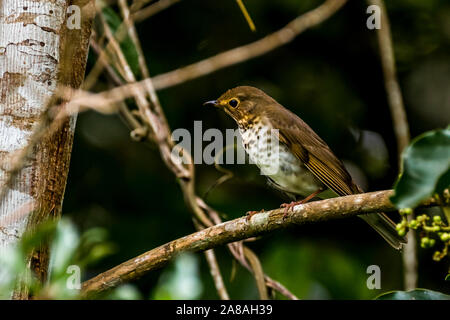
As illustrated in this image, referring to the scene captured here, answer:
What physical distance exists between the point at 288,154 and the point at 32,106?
186cm

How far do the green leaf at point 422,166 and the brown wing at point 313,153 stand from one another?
1.80m

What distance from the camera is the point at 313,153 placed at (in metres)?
A: 3.83

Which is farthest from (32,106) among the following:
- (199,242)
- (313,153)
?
(313,153)

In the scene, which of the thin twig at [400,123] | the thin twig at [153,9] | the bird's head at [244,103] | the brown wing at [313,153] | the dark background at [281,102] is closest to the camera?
the thin twig at [153,9]

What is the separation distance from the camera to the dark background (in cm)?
503

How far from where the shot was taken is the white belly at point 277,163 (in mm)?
3721

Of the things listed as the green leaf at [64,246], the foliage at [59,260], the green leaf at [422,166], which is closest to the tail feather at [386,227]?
the green leaf at [422,166]

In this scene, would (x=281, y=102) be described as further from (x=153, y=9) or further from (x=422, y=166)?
(x=422, y=166)

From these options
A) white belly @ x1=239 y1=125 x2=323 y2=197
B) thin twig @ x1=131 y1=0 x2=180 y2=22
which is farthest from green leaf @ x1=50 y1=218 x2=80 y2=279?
white belly @ x1=239 y1=125 x2=323 y2=197

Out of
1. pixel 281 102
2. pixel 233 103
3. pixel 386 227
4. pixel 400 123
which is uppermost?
pixel 281 102

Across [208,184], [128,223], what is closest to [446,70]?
[208,184]

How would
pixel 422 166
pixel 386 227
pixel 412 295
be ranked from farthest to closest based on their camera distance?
pixel 386 227, pixel 412 295, pixel 422 166

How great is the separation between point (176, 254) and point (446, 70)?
4120 millimetres

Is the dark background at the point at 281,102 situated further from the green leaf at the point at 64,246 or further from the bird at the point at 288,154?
the green leaf at the point at 64,246
